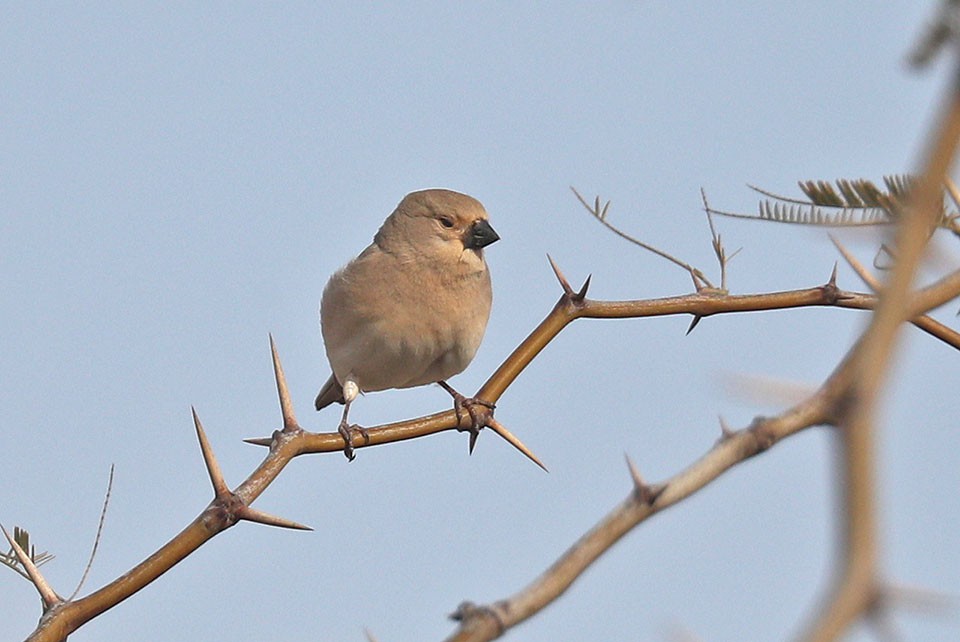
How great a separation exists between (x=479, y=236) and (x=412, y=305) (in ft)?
2.69

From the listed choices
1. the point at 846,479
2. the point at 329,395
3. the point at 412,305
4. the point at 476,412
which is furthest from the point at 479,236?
the point at 846,479

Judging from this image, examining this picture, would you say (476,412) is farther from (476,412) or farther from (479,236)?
(479,236)

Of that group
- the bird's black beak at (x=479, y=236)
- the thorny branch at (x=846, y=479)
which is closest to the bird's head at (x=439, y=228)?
the bird's black beak at (x=479, y=236)

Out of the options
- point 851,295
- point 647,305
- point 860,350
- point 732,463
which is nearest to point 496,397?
point 647,305

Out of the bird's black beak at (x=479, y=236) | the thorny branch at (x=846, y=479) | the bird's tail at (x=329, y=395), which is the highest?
the bird's black beak at (x=479, y=236)

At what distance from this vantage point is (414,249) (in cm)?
791

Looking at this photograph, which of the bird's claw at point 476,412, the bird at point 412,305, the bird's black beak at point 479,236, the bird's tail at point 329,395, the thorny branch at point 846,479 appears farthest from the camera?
the bird's tail at point 329,395

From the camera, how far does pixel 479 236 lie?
26.5 ft

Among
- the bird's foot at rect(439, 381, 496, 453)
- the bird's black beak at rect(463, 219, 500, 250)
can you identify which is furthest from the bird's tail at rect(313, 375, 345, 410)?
the bird's foot at rect(439, 381, 496, 453)

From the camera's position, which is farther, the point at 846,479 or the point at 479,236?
the point at 479,236

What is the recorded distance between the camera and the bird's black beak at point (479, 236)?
8.02m

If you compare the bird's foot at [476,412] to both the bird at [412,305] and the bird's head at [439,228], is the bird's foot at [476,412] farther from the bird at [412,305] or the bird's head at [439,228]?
the bird's head at [439,228]

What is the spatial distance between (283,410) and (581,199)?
3.53 feet

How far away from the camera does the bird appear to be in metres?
7.45
